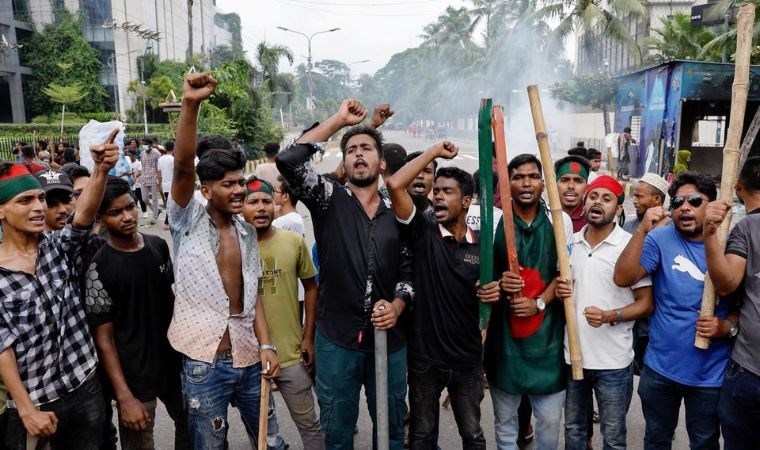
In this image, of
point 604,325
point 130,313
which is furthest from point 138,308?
point 604,325

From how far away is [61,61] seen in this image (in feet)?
128

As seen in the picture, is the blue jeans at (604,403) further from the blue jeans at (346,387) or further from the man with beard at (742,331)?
the blue jeans at (346,387)

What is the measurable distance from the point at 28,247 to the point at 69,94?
39.0m

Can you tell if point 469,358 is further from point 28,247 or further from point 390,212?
Answer: point 28,247

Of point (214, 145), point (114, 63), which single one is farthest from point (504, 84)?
point (214, 145)

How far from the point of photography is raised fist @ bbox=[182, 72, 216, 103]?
2.43 m

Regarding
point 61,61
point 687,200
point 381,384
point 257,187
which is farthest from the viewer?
point 61,61

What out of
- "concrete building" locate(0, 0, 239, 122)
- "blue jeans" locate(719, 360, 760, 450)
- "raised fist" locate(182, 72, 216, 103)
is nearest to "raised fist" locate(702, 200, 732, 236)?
"blue jeans" locate(719, 360, 760, 450)

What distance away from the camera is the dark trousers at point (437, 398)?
3.00 m

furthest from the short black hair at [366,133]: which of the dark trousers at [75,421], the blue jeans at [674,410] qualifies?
the blue jeans at [674,410]

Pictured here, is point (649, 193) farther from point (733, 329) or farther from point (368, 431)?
point (368, 431)

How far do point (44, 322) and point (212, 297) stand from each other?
0.71 meters

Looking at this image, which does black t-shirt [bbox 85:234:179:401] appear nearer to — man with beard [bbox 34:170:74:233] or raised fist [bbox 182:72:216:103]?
man with beard [bbox 34:170:74:233]

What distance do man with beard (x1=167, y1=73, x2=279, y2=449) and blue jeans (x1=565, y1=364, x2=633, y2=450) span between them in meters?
1.58
